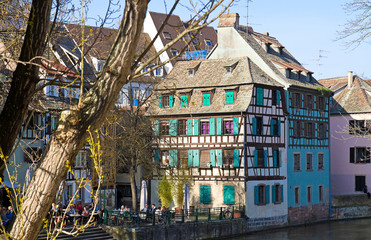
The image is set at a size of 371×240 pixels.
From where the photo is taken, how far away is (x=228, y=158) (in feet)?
134

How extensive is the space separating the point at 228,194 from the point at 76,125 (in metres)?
35.4

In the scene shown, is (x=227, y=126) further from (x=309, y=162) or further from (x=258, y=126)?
(x=309, y=162)

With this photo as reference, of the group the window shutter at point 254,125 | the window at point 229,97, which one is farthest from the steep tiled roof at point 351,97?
the window at point 229,97

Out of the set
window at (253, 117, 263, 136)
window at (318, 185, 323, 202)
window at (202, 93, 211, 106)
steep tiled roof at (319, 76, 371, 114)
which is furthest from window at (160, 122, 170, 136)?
steep tiled roof at (319, 76, 371, 114)

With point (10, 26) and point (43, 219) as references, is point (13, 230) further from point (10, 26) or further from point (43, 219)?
point (10, 26)

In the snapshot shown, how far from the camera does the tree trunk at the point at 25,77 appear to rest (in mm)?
6055

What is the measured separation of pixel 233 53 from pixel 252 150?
7.89 metres

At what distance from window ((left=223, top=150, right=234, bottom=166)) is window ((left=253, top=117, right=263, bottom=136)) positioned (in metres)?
1.92

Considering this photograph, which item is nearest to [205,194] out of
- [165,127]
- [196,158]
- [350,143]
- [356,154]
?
[196,158]

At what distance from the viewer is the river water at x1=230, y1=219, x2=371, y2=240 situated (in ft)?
123

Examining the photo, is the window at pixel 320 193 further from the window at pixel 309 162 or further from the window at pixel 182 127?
the window at pixel 182 127

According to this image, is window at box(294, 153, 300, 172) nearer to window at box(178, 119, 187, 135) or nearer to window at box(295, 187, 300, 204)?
window at box(295, 187, 300, 204)

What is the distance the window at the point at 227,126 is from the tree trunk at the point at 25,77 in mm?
34749

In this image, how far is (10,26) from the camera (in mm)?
9820
